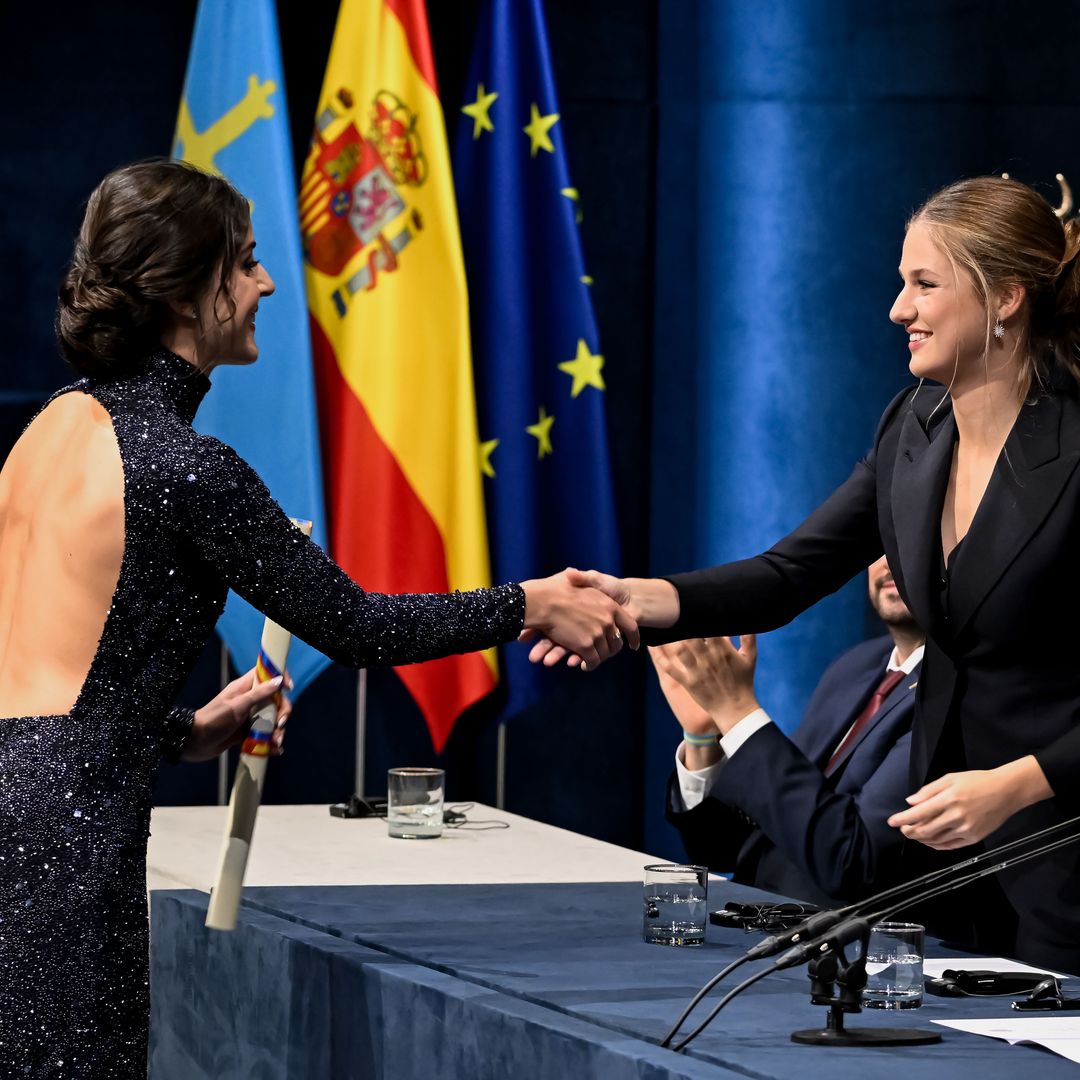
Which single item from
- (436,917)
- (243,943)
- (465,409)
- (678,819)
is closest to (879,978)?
(436,917)

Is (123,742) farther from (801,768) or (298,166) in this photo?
(298,166)

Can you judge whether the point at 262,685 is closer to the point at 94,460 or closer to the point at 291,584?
the point at 291,584

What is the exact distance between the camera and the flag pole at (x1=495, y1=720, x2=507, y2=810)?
5086 mm

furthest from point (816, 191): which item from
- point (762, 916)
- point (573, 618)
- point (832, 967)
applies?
point (832, 967)

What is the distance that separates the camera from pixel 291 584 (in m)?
1.98

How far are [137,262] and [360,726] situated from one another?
3150mm

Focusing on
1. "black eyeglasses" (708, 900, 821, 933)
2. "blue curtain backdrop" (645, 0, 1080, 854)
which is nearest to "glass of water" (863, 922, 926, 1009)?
"black eyeglasses" (708, 900, 821, 933)

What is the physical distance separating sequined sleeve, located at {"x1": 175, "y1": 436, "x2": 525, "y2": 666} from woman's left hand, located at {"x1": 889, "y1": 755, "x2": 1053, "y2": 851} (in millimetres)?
519

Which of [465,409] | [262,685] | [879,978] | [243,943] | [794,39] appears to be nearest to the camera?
[879,978]

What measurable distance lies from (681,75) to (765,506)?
4.09 ft

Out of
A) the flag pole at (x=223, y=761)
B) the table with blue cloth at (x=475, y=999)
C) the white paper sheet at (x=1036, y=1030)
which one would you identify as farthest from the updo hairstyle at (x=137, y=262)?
the flag pole at (x=223, y=761)

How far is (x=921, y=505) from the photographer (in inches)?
100

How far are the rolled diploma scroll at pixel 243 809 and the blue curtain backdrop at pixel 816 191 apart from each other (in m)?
3.08

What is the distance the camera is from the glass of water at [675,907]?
2.18 meters
